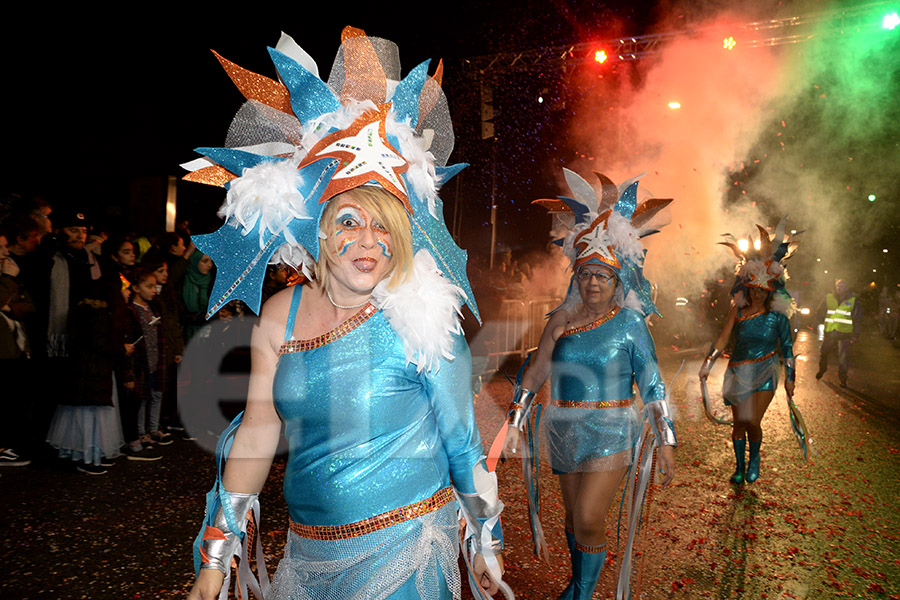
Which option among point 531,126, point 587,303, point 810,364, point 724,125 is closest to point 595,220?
point 587,303

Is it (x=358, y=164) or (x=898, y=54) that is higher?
(x=898, y=54)

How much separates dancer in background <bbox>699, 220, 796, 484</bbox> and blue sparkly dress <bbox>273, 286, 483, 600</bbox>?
507 cm

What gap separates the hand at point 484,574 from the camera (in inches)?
76.2

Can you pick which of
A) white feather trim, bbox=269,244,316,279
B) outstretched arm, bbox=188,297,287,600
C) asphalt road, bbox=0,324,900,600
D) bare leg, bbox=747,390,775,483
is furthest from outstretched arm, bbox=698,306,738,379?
outstretched arm, bbox=188,297,287,600

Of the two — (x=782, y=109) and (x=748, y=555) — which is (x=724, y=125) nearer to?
(x=782, y=109)

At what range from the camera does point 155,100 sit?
28.8 ft

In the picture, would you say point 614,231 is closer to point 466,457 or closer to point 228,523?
point 466,457

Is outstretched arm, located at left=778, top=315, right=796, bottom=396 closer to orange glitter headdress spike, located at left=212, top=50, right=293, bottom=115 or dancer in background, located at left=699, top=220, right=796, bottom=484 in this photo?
dancer in background, located at left=699, top=220, right=796, bottom=484

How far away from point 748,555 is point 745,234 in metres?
15.6

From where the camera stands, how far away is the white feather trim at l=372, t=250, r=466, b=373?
1.84 m

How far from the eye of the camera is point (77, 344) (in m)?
5.22

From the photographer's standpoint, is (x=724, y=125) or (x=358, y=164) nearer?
(x=358, y=164)

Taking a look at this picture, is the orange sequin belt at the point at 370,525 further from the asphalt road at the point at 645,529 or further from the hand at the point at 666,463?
the asphalt road at the point at 645,529

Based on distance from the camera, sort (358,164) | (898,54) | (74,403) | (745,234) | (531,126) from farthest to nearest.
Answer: (745,234) < (531,126) < (898,54) < (74,403) < (358,164)
